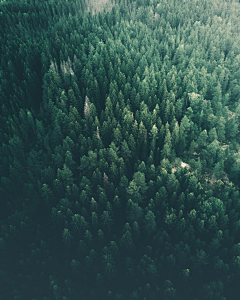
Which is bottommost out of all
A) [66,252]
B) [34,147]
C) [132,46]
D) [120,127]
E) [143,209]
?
[66,252]

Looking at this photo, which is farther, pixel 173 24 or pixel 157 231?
pixel 173 24

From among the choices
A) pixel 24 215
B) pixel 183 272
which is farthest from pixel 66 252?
pixel 183 272

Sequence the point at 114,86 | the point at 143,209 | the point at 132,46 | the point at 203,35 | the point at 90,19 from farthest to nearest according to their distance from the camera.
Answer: the point at 90,19
the point at 203,35
the point at 132,46
the point at 114,86
the point at 143,209

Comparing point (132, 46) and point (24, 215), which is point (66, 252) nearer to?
point (24, 215)

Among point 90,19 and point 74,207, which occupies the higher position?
point 90,19

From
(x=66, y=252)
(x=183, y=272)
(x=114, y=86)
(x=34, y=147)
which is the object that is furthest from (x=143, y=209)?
(x=114, y=86)

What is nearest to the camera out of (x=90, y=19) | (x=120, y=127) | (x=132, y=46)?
(x=120, y=127)
